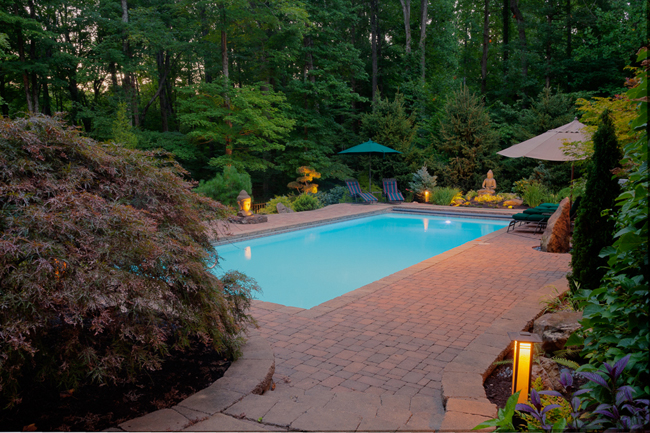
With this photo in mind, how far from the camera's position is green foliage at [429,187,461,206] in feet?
52.8

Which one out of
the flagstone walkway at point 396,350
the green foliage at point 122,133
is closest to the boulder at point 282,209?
the green foliage at point 122,133

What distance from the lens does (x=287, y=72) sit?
20188 millimetres

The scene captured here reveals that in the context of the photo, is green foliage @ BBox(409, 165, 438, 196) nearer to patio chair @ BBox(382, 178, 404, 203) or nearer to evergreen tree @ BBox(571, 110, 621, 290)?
patio chair @ BBox(382, 178, 404, 203)

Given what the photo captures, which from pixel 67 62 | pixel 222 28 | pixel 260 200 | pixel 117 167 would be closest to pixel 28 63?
pixel 67 62

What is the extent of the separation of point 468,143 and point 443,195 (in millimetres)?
2690

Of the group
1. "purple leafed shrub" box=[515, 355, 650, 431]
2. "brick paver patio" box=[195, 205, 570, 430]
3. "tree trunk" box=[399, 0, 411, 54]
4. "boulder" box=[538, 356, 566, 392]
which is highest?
"tree trunk" box=[399, 0, 411, 54]

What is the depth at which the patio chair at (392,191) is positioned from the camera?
673 inches

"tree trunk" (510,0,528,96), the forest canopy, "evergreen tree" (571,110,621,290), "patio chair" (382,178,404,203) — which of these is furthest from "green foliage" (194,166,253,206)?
"tree trunk" (510,0,528,96)

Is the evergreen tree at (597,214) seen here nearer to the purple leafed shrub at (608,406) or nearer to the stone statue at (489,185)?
the purple leafed shrub at (608,406)

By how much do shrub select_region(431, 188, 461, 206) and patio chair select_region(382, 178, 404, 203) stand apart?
4.36ft

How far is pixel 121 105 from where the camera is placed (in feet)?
47.4

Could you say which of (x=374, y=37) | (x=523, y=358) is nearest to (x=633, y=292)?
(x=523, y=358)

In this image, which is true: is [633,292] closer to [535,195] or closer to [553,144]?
[553,144]

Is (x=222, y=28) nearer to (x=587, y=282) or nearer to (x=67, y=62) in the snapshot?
(x=67, y=62)
